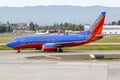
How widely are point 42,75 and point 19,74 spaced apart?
5.13 ft

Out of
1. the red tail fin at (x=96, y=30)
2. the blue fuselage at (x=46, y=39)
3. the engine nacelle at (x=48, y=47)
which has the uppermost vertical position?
the red tail fin at (x=96, y=30)

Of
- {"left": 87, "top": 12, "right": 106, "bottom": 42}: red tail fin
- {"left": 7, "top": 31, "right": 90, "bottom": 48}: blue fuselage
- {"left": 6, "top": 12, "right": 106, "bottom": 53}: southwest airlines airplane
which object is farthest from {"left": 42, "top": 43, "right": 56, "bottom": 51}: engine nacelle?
{"left": 87, "top": 12, "right": 106, "bottom": 42}: red tail fin

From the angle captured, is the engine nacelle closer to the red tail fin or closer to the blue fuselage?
the blue fuselage

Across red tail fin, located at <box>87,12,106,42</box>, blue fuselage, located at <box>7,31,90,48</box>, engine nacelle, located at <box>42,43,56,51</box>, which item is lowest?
engine nacelle, located at <box>42,43,56,51</box>

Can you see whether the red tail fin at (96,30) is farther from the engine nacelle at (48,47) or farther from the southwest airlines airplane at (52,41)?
the engine nacelle at (48,47)

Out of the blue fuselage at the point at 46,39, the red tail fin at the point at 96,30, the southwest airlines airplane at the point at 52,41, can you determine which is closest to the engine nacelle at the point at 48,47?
the southwest airlines airplane at the point at 52,41

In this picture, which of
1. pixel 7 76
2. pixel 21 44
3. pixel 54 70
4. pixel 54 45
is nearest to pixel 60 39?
pixel 54 45

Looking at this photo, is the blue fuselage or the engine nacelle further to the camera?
the blue fuselage

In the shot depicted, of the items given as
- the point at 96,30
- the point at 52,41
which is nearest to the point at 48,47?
the point at 52,41

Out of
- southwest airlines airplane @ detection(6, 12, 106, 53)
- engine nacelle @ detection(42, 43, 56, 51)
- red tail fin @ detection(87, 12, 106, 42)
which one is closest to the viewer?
engine nacelle @ detection(42, 43, 56, 51)

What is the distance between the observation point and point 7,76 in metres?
22.9

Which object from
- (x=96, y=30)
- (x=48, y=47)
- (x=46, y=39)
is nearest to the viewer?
(x=48, y=47)

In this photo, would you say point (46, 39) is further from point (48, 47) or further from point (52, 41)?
point (48, 47)

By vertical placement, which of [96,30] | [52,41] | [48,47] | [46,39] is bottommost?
[48,47]
